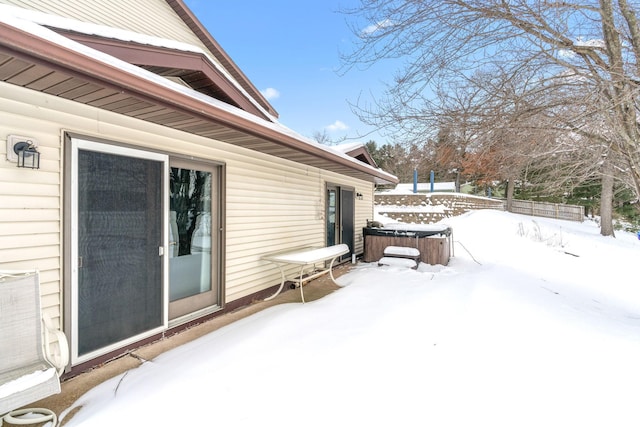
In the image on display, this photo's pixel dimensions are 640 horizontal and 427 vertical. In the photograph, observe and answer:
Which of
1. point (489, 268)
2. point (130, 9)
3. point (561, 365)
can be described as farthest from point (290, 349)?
point (130, 9)

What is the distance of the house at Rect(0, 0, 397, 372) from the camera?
7.88ft

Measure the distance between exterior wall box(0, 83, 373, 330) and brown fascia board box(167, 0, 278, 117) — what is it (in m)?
4.05

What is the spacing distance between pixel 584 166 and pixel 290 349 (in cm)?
560

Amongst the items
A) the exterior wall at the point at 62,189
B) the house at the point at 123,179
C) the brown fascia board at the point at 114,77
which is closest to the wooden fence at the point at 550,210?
the exterior wall at the point at 62,189

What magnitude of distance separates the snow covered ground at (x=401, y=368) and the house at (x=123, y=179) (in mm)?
707

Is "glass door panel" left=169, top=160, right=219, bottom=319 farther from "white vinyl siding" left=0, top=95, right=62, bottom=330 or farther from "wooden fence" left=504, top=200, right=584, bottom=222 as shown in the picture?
"wooden fence" left=504, top=200, right=584, bottom=222

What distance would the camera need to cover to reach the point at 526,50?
3736 millimetres

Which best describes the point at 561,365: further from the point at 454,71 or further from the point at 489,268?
the point at 489,268

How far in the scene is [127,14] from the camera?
6.09m

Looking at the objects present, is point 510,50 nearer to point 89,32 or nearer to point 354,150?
point 89,32

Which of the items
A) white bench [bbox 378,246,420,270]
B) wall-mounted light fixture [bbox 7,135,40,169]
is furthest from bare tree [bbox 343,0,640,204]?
white bench [bbox 378,246,420,270]

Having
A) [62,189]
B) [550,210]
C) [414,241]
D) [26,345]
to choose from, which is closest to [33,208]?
[62,189]

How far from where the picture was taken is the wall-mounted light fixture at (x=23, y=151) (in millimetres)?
2420

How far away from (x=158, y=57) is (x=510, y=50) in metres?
4.07
